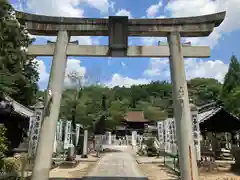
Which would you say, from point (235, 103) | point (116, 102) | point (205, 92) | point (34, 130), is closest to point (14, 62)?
point (34, 130)

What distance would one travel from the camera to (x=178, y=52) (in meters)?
8.48

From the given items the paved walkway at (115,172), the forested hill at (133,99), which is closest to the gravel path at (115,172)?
the paved walkway at (115,172)

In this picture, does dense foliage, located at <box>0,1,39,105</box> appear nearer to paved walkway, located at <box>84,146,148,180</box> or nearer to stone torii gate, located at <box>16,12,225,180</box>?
stone torii gate, located at <box>16,12,225,180</box>

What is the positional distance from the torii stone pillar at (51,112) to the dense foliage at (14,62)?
99.2 inches

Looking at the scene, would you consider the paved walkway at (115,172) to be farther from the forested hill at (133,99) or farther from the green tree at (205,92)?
the green tree at (205,92)

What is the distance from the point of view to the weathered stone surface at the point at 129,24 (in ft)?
28.3

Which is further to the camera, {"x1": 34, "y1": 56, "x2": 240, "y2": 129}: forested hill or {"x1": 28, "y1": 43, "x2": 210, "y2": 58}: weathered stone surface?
{"x1": 34, "y1": 56, "x2": 240, "y2": 129}: forested hill

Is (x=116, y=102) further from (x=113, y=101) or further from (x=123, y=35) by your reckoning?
(x=123, y=35)

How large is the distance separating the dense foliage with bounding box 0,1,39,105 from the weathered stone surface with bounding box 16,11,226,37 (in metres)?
2.02

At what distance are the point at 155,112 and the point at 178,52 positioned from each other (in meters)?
44.4

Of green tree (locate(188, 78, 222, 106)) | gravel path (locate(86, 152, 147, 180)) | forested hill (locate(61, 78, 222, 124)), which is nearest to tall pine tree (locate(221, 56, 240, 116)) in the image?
forested hill (locate(61, 78, 222, 124))

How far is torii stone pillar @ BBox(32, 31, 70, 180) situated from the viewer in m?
7.50

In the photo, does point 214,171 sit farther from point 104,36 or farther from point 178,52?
point 104,36

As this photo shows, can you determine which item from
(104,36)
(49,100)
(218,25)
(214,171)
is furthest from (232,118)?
(49,100)
